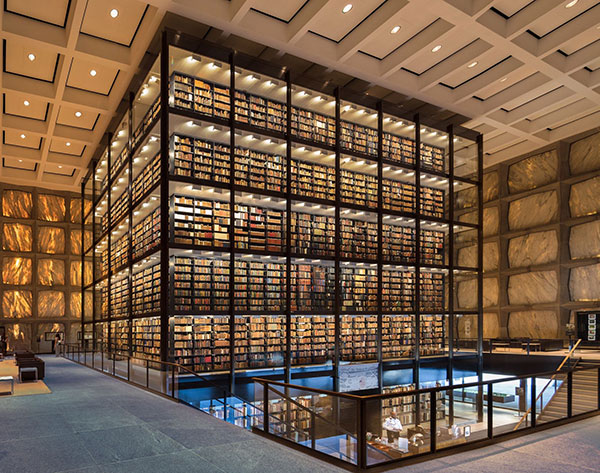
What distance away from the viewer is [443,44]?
43.7 feet

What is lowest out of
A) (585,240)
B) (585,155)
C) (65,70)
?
(585,240)

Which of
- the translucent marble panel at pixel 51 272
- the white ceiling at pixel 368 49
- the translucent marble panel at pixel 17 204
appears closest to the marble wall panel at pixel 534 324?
the white ceiling at pixel 368 49

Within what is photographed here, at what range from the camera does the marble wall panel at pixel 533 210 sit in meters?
20.2

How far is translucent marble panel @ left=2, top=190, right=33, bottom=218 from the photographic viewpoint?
78.4ft

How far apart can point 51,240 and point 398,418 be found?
23.5m

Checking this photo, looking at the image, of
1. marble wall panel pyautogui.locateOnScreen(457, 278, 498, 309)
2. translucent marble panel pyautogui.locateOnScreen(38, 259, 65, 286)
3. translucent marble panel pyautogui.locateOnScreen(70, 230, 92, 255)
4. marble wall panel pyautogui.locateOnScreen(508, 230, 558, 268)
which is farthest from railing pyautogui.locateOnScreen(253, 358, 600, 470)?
translucent marble panel pyautogui.locateOnScreen(38, 259, 65, 286)

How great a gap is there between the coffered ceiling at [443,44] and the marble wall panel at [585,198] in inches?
122

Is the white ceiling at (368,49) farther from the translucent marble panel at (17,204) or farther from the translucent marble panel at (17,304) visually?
the translucent marble panel at (17,304)

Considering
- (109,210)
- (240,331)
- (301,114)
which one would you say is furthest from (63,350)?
(301,114)

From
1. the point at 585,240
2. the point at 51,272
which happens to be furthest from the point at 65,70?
the point at 585,240

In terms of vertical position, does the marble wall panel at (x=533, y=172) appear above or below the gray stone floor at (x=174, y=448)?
above

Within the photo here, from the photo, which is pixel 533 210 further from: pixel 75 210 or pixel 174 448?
pixel 75 210

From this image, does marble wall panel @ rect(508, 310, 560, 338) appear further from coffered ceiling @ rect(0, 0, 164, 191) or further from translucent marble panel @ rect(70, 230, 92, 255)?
translucent marble panel @ rect(70, 230, 92, 255)

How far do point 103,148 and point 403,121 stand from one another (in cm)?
1148
